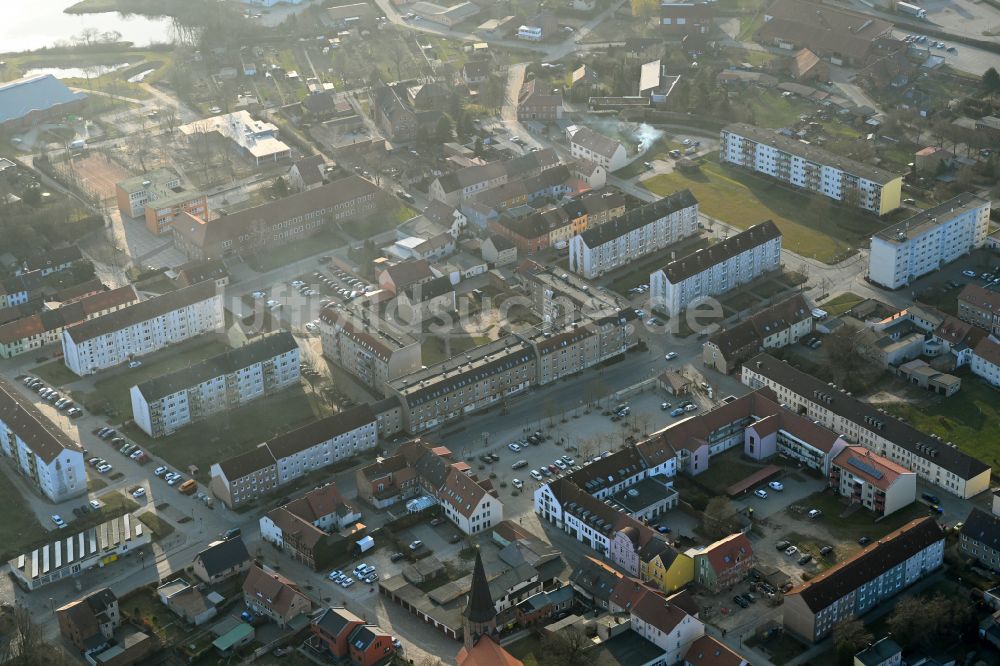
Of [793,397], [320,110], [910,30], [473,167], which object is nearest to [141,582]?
[793,397]

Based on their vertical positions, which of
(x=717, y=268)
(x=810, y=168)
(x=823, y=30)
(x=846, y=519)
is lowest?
(x=846, y=519)

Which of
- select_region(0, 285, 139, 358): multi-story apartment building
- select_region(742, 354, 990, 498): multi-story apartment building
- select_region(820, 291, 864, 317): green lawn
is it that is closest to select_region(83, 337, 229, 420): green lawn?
select_region(0, 285, 139, 358): multi-story apartment building

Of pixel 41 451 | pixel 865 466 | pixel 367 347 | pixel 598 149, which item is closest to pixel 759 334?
pixel 865 466

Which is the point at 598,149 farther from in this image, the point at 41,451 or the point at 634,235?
the point at 41,451

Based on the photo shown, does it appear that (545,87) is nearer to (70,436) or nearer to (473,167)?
(473,167)

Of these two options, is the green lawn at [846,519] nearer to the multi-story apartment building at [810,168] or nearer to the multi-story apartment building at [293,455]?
the multi-story apartment building at [293,455]

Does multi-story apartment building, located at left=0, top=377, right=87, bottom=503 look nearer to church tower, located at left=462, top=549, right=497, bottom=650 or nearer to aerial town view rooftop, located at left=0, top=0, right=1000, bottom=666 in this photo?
aerial town view rooftop, located at left=0, top=0, right=1000, bottom=666
